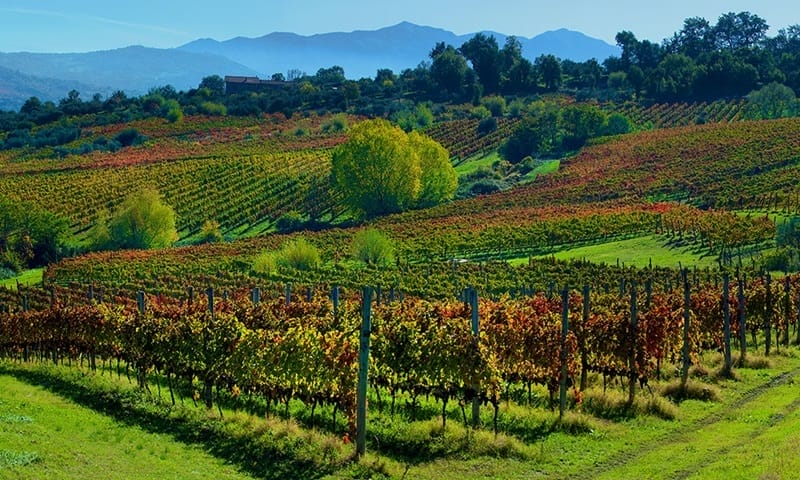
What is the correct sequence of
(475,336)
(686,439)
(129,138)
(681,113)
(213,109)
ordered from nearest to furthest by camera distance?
(686,439), (475,336), (681,113), (129,138), (213,109)

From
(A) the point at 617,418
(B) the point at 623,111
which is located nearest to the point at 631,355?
(A) the point at 617,418

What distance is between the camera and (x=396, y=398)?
2397cm

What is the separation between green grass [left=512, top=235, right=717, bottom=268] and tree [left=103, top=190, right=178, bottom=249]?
144ft

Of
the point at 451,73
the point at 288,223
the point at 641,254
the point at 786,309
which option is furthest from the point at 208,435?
the point at 451,73

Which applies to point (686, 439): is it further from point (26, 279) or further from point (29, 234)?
point (29, 234)

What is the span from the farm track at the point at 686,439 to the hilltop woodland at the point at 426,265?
0.15m

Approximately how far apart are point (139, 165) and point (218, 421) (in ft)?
375

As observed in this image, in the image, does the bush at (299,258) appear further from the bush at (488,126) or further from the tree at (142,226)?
the bush at (488,126)

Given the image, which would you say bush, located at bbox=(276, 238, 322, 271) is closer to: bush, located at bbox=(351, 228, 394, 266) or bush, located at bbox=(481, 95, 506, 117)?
bush, located at bbox=(351, 228, 394, 266)

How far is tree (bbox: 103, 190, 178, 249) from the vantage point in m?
92.5

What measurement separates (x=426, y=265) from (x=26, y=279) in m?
36.7

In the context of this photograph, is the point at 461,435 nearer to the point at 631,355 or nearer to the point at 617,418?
the point at 617,418

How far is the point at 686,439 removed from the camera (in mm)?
19203

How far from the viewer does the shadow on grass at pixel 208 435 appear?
1742cm
